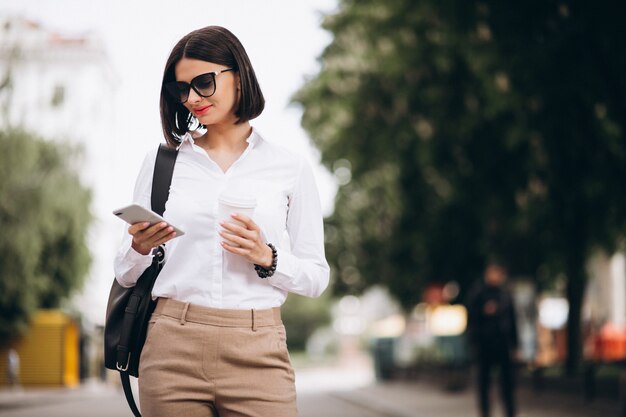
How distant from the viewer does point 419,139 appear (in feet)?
63.9

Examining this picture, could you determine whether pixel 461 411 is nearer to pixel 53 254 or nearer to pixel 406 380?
pixel 406 380

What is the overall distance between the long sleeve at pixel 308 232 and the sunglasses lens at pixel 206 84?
40 cm

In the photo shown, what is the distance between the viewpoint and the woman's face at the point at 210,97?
321 cm

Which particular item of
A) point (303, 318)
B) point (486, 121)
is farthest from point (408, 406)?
point (303, 318)

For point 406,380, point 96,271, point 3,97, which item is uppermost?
point 3,97

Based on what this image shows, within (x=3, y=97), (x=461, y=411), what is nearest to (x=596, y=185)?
(x=461, y=411)

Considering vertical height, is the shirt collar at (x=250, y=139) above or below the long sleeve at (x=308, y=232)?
above

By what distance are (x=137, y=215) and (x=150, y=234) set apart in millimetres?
72

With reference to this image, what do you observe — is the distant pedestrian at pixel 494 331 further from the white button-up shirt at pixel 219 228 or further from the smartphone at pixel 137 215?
the smartphone at pixel 137 215

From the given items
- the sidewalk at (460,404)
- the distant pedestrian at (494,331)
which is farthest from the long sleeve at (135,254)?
the sidewalk at (460,404)

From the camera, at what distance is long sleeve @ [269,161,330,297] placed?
3.30 m

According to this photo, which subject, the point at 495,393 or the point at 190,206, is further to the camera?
the point at 495,393

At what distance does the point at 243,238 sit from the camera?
304 cm

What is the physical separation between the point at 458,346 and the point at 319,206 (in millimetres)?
27334
